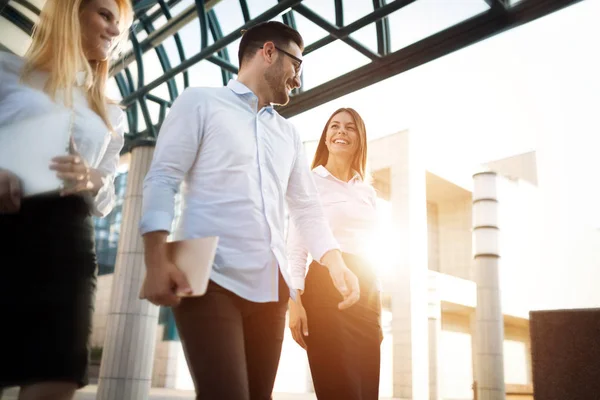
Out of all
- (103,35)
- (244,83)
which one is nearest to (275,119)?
(244,83)

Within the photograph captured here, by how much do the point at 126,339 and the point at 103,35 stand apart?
18.3 ft

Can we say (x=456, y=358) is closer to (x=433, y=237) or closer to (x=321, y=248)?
(x=433, y=237)

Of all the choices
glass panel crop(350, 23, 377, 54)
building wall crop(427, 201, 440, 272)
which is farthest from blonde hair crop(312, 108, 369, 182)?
building wall crop(427, 201, 440, 272)

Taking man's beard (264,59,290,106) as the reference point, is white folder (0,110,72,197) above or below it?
below

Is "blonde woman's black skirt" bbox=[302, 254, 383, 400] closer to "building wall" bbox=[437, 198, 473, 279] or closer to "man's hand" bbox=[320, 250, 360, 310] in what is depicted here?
"man's hand" bbox=[320, 250, 360, 310]

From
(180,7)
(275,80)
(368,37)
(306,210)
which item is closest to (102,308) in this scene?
(180,7)

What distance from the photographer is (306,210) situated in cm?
227

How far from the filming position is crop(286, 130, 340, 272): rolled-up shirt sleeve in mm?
2238

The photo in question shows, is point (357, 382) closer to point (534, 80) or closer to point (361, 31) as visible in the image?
point (361, 31)

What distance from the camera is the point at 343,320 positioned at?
2742 millimetres

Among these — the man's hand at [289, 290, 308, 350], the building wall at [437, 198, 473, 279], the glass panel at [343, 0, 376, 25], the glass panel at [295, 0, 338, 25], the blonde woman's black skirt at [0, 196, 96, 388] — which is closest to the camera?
the blonde woman's black skirt at [0, 196, 96, 388]

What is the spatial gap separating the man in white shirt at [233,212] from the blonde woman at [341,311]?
2.98 ft

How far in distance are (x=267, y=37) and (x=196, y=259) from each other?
0.97m

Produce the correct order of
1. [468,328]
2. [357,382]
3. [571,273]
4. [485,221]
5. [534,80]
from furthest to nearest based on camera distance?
[571,273] → [468,328] → [485,221] → [534,80] → [357,382]
